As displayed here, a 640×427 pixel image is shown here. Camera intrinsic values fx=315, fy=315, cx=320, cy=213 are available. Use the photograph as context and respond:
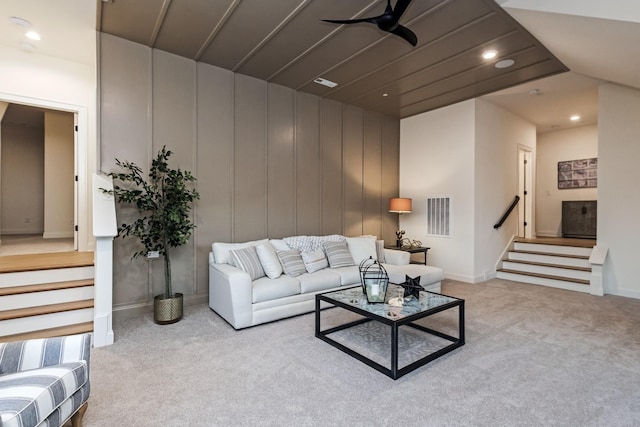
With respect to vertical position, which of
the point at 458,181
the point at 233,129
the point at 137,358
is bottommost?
the point at 137,358

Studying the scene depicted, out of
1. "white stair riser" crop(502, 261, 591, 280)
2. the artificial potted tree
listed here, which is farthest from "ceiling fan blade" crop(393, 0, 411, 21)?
"white stair riser" crop(502, 261, 591, 280)

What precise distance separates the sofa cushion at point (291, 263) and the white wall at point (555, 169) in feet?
23.2

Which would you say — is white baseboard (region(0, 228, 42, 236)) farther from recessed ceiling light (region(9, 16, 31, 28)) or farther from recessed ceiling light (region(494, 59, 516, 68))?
recessed ceiling light (region(494, 59, 516, 68))

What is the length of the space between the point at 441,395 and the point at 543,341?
159 centimetres

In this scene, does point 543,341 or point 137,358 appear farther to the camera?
point 543,341

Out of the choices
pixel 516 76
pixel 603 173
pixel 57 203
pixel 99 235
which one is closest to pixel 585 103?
pixel 603 173

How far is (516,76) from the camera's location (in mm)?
4520

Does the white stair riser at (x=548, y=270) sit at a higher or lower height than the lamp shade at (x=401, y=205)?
lower

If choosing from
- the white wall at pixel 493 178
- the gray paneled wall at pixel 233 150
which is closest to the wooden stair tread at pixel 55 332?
the gray paneled wall at pixel 233 150

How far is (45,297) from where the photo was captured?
3.13 m

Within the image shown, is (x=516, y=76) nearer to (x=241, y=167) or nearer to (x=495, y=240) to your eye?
(x=495, y=240)

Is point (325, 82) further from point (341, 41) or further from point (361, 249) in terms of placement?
point (361, 249)

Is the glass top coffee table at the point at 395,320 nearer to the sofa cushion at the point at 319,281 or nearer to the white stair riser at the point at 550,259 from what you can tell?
the sofa cushion at the point at 319,281

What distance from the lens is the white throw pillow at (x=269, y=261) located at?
3799 mm
